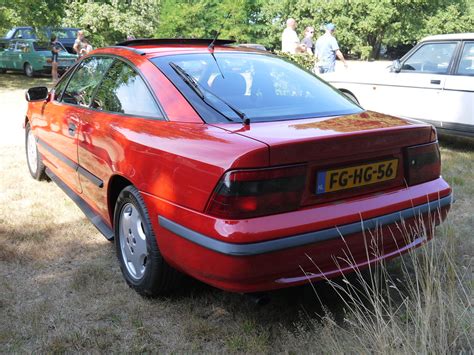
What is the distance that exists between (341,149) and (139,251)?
132cm

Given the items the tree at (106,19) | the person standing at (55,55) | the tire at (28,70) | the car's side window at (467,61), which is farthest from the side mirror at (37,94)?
the tree at (106,19)

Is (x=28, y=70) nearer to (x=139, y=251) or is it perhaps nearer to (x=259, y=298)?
(x=139, y=251)

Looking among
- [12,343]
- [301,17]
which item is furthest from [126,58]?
[301,17]

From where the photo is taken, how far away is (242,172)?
214 centimetres

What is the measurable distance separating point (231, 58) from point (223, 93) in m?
0.51

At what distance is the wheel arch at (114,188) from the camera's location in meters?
3.01

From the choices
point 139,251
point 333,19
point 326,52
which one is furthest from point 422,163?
point 333,19

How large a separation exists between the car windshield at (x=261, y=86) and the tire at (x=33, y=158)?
256 centimetres

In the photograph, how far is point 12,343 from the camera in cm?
246

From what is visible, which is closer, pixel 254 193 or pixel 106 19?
pixel 254 193

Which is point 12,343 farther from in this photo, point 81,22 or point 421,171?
point 81,22

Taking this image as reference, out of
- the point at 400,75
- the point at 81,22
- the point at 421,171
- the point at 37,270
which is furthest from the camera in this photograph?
the point at 81,22

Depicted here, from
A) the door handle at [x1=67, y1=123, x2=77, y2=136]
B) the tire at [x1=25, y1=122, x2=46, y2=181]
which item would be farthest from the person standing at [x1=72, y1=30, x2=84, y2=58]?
the door handle at [x1=67, y1=123, x2=77, y2=136]

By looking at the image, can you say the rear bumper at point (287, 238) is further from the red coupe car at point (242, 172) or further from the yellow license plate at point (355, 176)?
the yellow license plate at point (355, 176)
